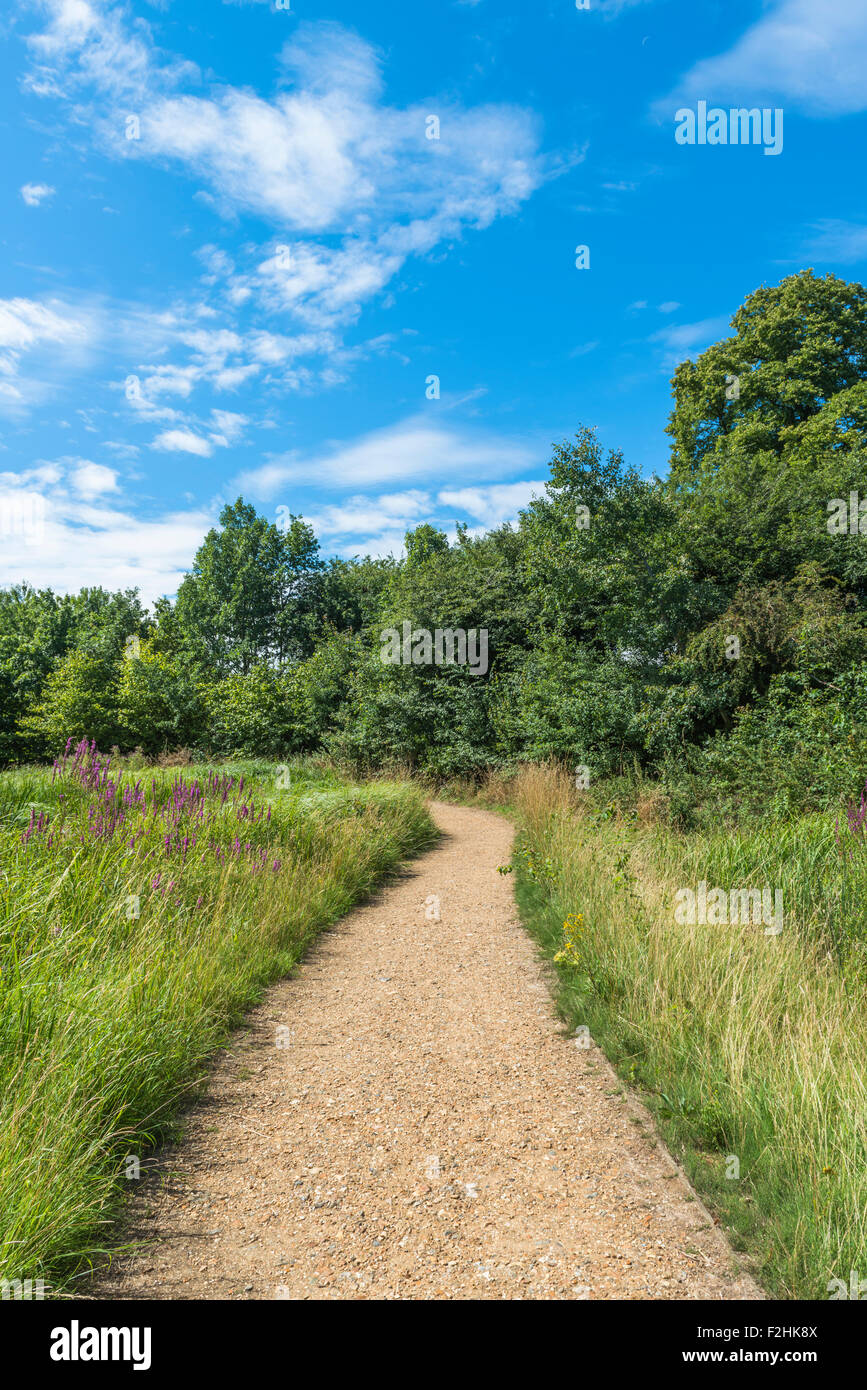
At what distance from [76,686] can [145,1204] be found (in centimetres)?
2642

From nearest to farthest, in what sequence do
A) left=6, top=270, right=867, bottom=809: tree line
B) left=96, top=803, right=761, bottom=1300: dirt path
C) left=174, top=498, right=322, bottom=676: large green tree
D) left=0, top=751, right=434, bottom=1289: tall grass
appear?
left=96, top=803, right=761, bottom=1300: dirt path < left=0, top=751, right=434, bottom=1289: tall grass < left=6, top=270, right=867, bottom=809: tree line < left=174, top=498, right=322, bottom=676: large green tree

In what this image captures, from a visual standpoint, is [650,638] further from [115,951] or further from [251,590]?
[251,590]

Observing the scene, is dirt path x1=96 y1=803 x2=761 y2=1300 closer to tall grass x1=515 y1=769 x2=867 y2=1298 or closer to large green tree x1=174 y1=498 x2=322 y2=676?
tall grass x1=515 y1=769 x2=867 y2=1298

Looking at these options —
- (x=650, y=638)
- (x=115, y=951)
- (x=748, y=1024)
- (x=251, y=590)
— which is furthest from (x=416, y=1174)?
(x=251, y=590)

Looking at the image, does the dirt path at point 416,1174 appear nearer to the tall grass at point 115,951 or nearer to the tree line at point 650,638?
the tall grass at point 115,951

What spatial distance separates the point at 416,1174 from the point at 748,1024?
5.86 feet

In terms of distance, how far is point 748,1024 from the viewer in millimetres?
3352

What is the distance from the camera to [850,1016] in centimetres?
340

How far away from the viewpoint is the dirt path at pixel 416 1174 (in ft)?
7.23

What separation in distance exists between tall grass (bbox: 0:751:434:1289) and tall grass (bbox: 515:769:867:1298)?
2.25 meters

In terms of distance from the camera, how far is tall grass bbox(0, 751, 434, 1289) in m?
2.35

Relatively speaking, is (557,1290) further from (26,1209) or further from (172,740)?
(172,740)

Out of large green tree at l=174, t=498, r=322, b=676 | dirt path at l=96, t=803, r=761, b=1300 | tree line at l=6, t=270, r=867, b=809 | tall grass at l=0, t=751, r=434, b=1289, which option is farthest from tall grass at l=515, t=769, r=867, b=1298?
large green tree at l=174, t=498, r=322, b=676
